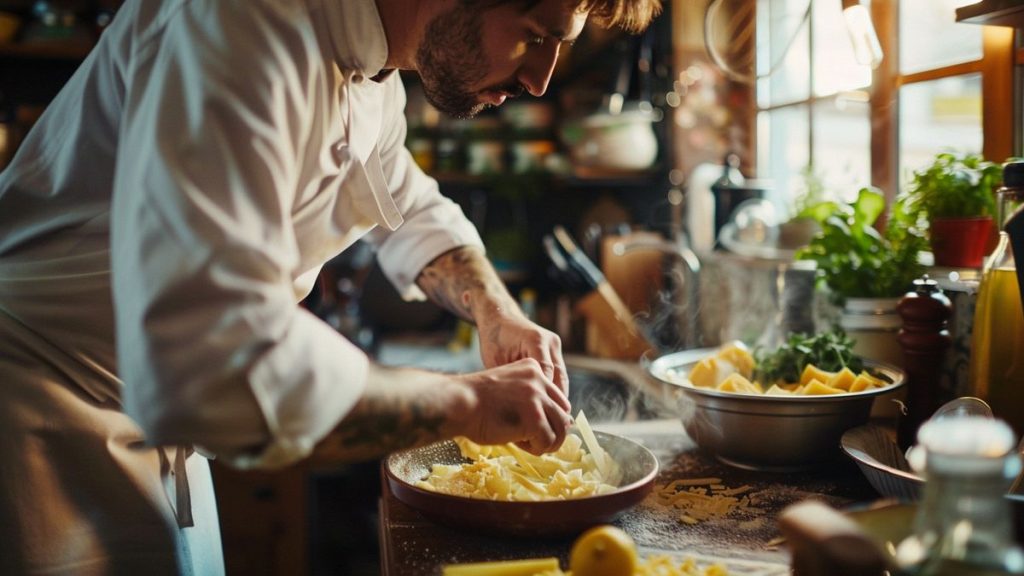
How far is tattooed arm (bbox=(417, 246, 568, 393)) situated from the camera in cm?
126

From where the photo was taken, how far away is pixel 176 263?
742mm

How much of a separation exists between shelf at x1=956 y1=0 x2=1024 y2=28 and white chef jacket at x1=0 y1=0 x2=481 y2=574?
0.91 metres

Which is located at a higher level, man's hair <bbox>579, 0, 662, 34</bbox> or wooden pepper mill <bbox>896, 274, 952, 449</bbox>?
man's hair <bbox>579, 0, 662, 34</bbox>

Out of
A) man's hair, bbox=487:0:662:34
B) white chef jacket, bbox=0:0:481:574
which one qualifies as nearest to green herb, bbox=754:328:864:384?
man's hair, bbox=487:0:662:34

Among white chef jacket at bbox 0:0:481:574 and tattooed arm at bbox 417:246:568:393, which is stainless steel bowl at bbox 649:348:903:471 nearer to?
tattooed arm at bbox 417:246:568:393

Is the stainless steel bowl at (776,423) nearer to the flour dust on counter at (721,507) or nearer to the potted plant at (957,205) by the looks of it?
the flour dust on counter at (721,507)

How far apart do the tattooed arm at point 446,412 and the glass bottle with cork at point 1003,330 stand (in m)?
0.66

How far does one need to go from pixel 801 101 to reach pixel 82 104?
196 centimetres

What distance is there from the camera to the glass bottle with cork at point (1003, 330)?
1.13 m

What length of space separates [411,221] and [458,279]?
0.15 metres

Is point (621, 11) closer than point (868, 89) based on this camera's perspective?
Yes

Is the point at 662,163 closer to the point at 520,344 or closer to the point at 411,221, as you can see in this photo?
the point at 411,221

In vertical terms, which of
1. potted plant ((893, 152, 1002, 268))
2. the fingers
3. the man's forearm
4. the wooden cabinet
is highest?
potted plant ((893, 152, 1002, 268))

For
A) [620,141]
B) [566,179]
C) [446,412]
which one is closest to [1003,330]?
[446,412]
